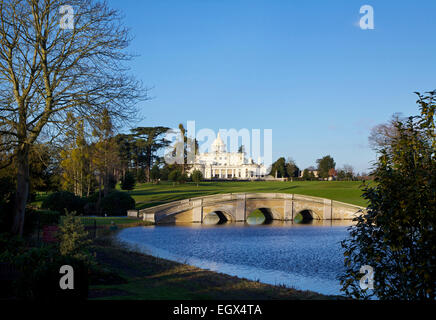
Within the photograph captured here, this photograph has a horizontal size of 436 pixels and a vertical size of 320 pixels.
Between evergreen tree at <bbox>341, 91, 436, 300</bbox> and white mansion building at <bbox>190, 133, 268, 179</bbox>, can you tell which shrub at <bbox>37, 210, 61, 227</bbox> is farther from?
white mansion building at <bbox>190, 133, 268, 179</bbox>

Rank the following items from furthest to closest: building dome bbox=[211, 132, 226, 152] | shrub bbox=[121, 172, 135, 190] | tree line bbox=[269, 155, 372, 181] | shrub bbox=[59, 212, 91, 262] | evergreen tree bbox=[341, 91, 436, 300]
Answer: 1. building dome bbox=[211, 132, 226, 152]
2. tree line bbox=[269, 155, 372, 181]
3. shrub bbox=[121, 172, 135, 190]
4. shrub bbox=[59, 212, 91, 262]
5. evergreen tree bbox=[341, 91, 436, 300]

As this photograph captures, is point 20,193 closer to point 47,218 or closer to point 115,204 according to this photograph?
point 47,218

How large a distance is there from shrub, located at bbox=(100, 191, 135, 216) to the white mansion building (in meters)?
98.3

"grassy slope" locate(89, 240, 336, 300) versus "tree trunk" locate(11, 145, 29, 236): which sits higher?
"tree trunk" locate(11, 145, 29, 236)

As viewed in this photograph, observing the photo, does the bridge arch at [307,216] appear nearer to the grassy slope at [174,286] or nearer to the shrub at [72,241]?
the grassy slope at [174,286]

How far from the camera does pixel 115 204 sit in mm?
41500

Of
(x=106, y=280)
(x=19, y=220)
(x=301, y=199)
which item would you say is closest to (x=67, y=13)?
(x=19, y=220)

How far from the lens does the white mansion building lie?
493 feet

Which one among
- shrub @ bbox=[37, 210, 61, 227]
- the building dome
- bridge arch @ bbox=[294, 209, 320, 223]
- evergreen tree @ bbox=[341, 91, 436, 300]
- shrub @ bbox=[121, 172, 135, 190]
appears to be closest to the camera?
evergreen tree @ bbox=[341, 91, 436, 300]

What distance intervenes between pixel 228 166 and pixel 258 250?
129011mm

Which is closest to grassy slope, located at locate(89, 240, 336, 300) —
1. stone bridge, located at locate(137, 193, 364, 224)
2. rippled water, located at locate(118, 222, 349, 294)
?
rippled water, located at locate(118, 222, 349, 294)

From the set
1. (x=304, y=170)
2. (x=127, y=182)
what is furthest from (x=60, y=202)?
(x=304, y=170)
